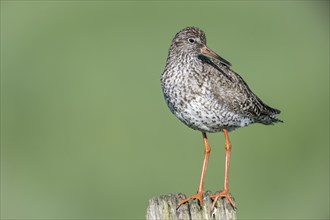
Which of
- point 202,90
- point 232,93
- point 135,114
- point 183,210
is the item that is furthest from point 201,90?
point 135,114

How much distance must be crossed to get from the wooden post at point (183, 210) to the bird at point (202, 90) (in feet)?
6.03

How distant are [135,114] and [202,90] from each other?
277 inches

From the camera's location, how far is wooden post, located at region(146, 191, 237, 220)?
6.63 m

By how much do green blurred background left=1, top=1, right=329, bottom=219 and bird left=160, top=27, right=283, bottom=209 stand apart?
4.09 m

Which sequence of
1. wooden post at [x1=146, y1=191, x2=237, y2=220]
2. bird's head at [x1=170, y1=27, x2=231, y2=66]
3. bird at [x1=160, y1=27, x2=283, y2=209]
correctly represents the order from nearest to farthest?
wooden post at [x1=146, y1=191, x2=237, y2=220] → bird at [x1=160, y1=27, x2=283, y2=209] → bird's head at [x1=170, y1=27, x2=231, y2=66]

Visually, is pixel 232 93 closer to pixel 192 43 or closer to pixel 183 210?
pixel 192 43

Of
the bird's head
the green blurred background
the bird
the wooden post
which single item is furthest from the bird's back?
the green blurred background

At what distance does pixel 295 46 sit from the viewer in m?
19.8

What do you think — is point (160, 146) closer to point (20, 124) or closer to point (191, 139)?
point (191, 139)

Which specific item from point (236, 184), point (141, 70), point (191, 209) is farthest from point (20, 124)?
point (191, 209)

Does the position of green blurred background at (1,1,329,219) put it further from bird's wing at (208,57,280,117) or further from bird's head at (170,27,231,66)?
bird's head at (170,27,231,66)

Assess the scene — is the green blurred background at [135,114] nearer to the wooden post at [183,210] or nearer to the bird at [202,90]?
the bird at [202,90]

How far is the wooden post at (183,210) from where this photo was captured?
6633mm

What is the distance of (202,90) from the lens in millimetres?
8930
